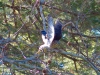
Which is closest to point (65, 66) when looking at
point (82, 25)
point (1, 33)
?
point (82, 25)

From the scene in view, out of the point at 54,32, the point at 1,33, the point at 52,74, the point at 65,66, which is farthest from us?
the point at 65,66

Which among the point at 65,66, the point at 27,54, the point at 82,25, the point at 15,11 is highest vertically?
the point at 15,11

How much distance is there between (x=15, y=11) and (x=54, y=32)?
2145 millimetres

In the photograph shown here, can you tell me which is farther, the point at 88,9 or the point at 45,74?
the point at 88,9

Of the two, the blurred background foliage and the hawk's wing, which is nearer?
the hawk's wing

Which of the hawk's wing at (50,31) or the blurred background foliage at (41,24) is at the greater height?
the hawk's wing at (50,31)

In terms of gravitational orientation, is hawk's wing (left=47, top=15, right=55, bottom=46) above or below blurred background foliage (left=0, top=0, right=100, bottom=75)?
above

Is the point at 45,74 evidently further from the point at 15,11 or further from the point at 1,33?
the point at 15,11

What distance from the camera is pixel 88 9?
14.0 ft

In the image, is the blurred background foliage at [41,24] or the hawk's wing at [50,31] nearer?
the hawk's wing at [50,31]

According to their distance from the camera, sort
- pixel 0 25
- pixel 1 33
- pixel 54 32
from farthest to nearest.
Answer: pixel 0 25 → pixel 1 33 → pixel 54 32

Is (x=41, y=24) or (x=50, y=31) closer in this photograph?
(x=50, y=31)

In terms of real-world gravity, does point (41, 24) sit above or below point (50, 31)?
below

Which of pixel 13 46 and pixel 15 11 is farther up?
pixel 15 11
